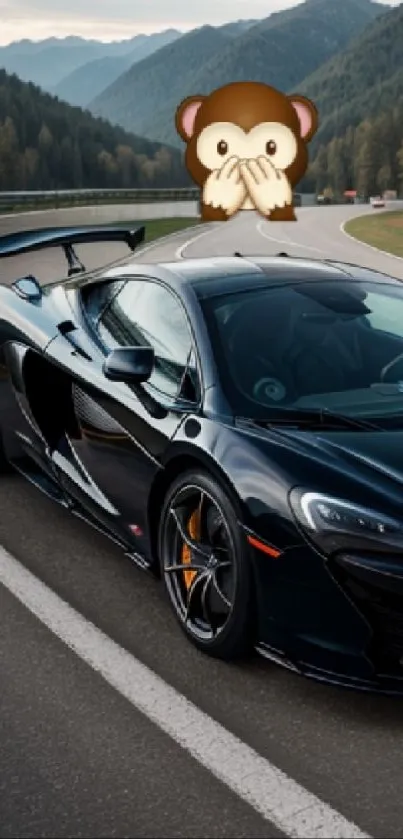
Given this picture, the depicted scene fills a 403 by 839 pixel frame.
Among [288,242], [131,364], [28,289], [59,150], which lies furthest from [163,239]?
[59,150]

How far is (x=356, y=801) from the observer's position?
121 inches

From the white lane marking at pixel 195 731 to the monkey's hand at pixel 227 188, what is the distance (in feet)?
121

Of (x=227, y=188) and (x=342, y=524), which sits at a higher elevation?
(x=342, y=524)

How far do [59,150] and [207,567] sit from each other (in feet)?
490

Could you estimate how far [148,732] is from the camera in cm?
348

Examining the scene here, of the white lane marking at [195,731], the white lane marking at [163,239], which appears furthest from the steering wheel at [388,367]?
the white lane marking at [163,239]

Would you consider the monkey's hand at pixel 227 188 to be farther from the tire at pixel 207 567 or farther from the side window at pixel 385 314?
the tire at pixel 207 567

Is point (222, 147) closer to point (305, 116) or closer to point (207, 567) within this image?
point (305, 116)

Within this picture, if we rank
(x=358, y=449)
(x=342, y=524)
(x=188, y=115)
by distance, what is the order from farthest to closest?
(x=188, y=115)
(x=358, y=449)
(x=342, y=524)

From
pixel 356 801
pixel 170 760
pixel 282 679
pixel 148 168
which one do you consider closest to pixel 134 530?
pixel 282 679

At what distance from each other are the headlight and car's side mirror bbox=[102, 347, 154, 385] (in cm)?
105

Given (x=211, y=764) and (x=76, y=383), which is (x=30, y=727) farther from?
(x=76, y=383)

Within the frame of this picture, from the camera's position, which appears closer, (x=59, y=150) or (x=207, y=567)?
(x=207, y=567)

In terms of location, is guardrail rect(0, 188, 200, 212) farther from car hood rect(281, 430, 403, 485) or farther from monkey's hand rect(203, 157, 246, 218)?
car hood rect(281, 430, 403, 485)
